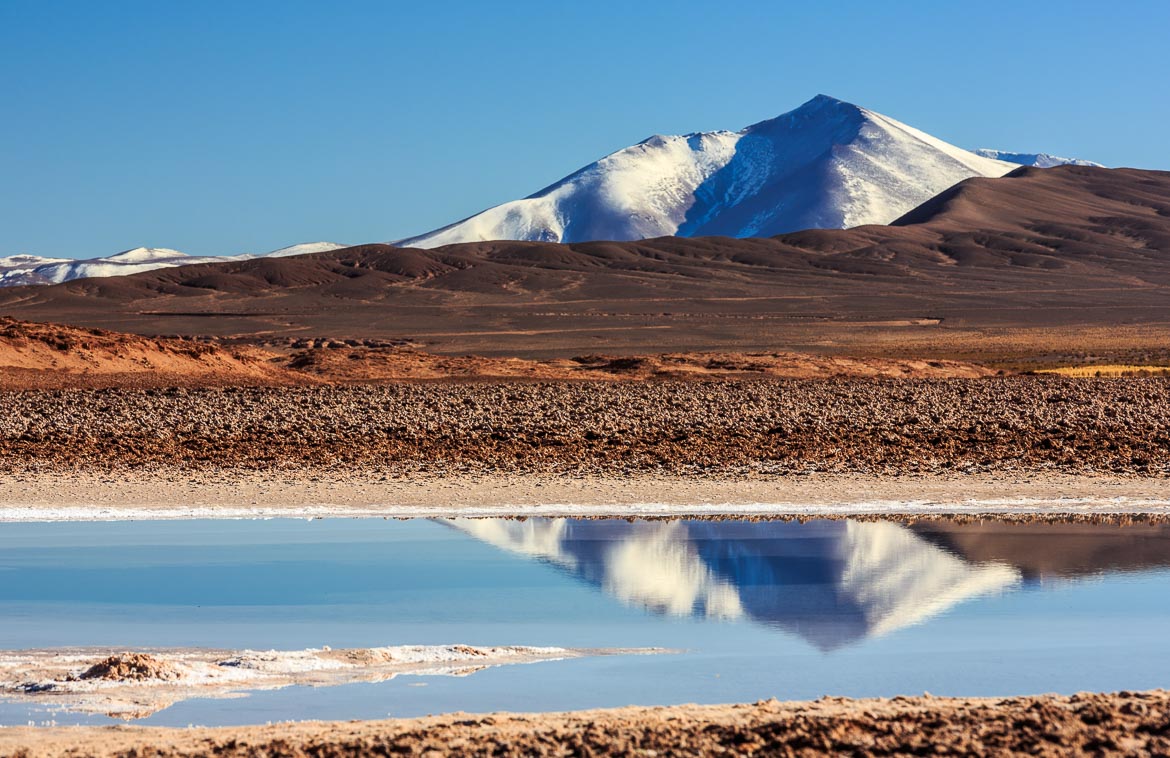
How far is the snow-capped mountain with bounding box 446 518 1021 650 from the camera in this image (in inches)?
400

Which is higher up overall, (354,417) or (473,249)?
(473,249)

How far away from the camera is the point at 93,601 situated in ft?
35.4

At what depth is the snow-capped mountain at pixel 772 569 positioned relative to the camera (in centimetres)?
1016

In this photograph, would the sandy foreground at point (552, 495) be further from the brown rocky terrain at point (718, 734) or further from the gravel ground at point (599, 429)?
the brown rocky terrain at point (718, 734)

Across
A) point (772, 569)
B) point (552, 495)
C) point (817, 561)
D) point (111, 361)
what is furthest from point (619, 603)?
point (111, 361)

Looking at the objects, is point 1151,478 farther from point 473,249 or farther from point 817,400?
point 473,249

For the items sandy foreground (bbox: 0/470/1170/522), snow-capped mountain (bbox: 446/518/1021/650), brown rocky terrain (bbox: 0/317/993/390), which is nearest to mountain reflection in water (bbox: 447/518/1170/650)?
snow-capped mountain (bbox: 446/518/1021/650)

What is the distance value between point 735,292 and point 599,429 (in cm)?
9565

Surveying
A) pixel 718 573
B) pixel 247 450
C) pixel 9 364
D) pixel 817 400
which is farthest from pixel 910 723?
pixel 9 364

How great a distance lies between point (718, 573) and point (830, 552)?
147 cm

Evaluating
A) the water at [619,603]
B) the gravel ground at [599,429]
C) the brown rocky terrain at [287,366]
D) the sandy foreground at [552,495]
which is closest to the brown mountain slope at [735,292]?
the brown rocky terrain at [287,366]

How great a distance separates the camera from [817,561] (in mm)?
12336

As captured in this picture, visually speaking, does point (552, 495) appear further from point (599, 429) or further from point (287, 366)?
point (287, 366)

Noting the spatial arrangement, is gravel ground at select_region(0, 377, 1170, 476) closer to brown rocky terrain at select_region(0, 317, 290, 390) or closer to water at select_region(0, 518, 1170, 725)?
brown rocky terrain at select_region(0, 317, 290, 390)
